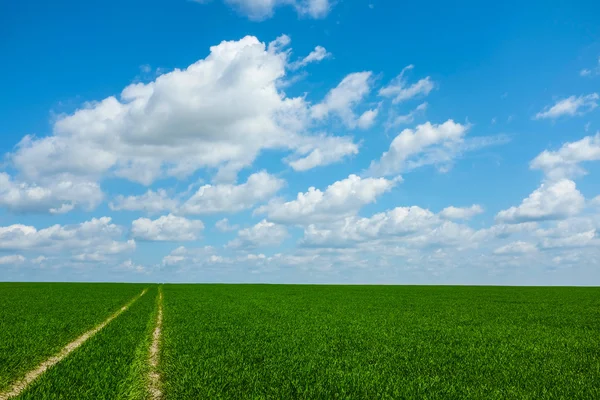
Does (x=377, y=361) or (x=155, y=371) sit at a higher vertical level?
(x=377, y=361)

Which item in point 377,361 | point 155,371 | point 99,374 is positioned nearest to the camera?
point 99,374

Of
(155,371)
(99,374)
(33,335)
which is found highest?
(33,335)

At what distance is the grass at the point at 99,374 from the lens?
10.4m

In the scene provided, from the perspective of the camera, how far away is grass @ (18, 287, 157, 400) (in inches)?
410

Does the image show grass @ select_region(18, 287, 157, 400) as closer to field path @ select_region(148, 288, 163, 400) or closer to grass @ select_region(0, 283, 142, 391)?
field path @ select_region(148, 288, 163, 400)

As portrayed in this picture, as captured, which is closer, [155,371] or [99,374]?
[99,374]

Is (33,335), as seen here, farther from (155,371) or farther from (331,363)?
(331,363)

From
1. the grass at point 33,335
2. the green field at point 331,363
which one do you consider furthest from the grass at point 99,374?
the grass at point 33,335

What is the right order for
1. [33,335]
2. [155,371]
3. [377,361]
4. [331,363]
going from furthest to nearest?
[33,335] → [377,361] → [331,363] → [155,371]

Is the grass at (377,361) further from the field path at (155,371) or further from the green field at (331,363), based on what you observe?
the field path at (155,371)

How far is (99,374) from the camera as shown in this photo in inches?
472

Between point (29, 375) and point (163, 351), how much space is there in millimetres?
4197

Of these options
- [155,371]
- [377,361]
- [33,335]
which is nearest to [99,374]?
[155,371]

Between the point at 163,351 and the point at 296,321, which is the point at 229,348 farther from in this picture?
the point at 296,321
